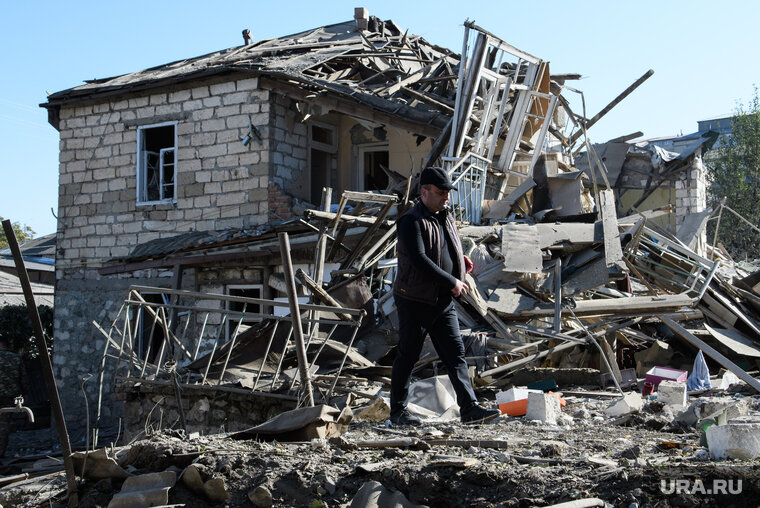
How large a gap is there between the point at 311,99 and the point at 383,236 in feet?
14.6

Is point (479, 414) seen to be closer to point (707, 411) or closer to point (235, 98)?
point (707, 411)

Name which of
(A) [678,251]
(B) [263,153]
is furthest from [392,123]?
(A) [678,251]

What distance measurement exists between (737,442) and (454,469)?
1398 millimetres

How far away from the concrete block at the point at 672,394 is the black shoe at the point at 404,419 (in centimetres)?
202

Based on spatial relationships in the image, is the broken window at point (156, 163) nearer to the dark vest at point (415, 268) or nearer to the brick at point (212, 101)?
the brick at point (212, 101)

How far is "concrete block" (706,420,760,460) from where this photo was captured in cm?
381

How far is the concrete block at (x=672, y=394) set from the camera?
5988mm

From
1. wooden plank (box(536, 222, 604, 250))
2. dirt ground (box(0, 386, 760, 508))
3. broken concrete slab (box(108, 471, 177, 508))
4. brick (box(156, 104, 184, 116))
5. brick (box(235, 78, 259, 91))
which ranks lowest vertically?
broken concrete slab (box(108, 471, 177, 508))

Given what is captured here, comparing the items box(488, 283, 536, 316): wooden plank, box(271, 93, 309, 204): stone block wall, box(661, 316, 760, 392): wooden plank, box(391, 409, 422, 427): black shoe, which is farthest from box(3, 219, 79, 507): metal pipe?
box(271, 93, 309, 204): stone block wall

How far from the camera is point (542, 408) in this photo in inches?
223

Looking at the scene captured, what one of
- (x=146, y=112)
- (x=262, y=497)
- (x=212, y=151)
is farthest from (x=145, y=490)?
(x=146, y=112)

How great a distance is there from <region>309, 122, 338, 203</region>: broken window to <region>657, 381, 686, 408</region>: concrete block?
935 cm

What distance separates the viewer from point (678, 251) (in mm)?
10344

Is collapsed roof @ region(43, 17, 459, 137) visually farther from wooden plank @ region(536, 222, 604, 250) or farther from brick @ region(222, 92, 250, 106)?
wooden plank @ region(536, 222, 604, 250)
